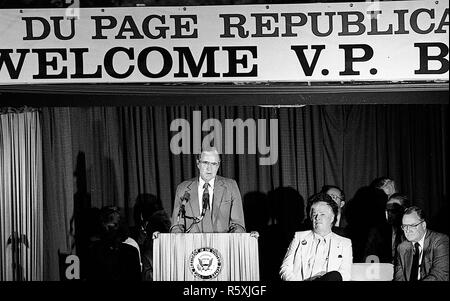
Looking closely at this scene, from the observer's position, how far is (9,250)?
5777 mm

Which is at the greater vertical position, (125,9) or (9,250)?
(125,9)

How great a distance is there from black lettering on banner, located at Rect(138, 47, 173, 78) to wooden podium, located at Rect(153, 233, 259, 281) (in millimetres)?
1039

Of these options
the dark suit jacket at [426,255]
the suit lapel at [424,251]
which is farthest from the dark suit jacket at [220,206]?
the suit lapel at [424,251]

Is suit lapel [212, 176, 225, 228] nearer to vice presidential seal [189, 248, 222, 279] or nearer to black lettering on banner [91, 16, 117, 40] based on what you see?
vice presidential seal [189, 248, 222, 279]

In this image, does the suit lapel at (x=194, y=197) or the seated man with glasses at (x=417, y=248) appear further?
the suit lapel at (x=194, y=197)

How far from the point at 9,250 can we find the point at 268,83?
1.99 metres

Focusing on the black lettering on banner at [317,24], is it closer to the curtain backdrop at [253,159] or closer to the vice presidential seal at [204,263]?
the curtain backdrop at [253,159]

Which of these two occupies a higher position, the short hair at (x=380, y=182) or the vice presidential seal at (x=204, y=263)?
→ the short hair at (x=380, y=182)

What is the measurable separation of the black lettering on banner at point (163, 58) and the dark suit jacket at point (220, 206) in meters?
0.72

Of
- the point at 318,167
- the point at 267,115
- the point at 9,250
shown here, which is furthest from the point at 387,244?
the point at 9,250

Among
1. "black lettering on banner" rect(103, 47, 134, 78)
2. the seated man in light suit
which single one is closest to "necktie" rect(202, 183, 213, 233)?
the seated man in light suit

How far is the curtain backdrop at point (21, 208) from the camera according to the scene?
19.0 feet

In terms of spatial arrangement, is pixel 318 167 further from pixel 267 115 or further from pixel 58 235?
pixel 58 235

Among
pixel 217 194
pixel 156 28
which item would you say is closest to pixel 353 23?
pixel 156 28
